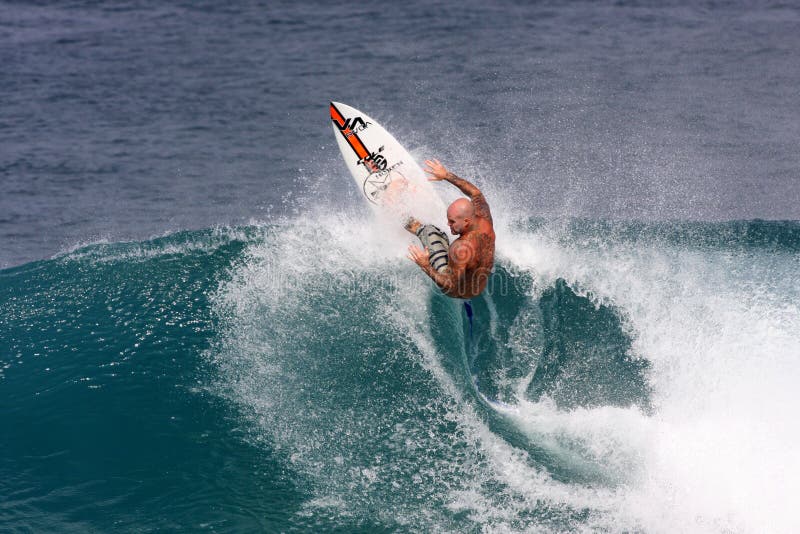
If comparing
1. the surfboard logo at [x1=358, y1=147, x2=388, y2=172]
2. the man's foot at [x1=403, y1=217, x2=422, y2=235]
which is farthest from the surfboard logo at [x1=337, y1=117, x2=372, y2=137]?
the man's foot at [x1=403, y1=217, x2=422, y2=235]

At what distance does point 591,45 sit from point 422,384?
45.1 ft

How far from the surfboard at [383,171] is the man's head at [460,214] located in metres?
2.08

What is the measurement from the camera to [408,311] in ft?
32.0

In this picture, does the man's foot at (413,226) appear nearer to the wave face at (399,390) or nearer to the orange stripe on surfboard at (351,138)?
the wave face at (399,390)

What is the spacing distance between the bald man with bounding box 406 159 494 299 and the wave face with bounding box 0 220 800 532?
1.05 meters

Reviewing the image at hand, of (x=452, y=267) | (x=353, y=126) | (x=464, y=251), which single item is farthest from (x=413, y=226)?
(x=353, y=126)

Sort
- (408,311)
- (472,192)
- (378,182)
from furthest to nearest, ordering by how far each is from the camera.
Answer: (378,182) → (408,311) → (472,192)

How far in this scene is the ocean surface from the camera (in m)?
7.79

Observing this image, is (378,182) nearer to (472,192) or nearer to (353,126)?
(353,126)

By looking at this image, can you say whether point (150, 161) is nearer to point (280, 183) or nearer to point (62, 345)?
point (280, 183)

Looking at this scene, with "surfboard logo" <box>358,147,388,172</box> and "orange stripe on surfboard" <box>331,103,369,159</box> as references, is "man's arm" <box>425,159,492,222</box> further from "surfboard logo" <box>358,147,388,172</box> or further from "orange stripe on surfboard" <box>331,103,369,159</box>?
"orange stripe on surfboard" <box>331,103,369,159</box>

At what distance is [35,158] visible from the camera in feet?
54.3

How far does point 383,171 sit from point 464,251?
2890 mm

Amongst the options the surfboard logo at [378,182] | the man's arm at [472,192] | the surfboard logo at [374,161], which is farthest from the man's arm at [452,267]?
the surfboard logo at [374,161]
